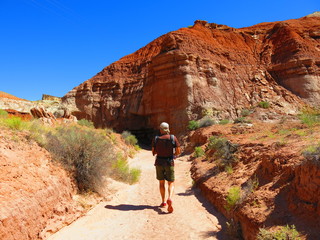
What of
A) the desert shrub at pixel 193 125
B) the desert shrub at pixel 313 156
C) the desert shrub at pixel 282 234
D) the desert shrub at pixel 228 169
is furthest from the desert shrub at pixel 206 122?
the desert shrub at pixel 282 234

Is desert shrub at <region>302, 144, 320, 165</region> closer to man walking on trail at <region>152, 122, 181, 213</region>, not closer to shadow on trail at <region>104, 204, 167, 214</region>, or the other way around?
man walking on trail at <region>152, 122, 181, 213</region>

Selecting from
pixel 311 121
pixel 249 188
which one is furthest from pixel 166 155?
pixel 311 121

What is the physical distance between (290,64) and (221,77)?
7.31m

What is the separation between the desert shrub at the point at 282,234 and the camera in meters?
3.17

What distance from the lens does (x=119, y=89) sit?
25.8 metres

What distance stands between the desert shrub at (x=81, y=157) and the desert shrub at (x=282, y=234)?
13.3 feet

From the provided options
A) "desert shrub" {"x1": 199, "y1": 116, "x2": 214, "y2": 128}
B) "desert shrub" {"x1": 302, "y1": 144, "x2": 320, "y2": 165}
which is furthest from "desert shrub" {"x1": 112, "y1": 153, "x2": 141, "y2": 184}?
"desert shrub" {"x1": 199, "y1": 116, "x2": 214, "y2": 128}

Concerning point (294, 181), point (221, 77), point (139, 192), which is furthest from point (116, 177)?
point (221, 77)

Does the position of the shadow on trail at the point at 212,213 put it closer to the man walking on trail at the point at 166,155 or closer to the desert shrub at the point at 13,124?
the man walking on trail at the point at 166,155

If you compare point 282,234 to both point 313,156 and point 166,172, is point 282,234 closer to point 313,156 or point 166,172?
point 313,156

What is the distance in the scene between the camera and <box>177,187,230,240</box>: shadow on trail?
4.35m

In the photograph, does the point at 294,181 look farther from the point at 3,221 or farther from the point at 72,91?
the point at 72,91

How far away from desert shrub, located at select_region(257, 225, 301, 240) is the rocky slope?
50.5ft

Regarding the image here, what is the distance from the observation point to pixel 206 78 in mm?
20766
